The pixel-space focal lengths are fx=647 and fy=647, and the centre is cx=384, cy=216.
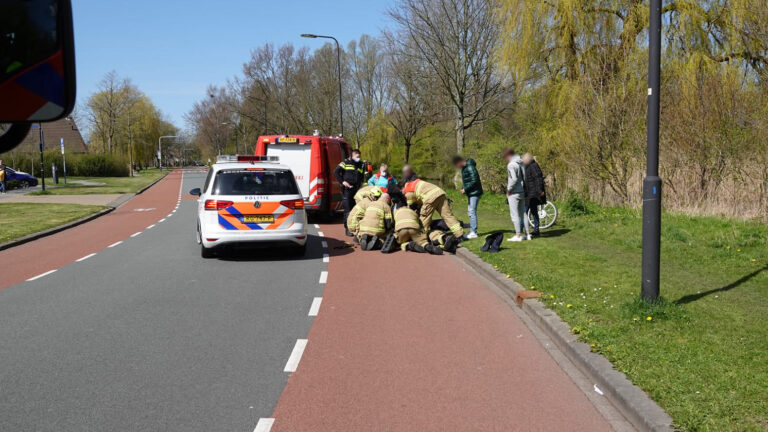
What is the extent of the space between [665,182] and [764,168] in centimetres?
285

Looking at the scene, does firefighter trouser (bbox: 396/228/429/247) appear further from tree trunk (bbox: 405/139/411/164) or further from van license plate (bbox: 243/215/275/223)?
tree trunk (bbox: 405/139/411/164)

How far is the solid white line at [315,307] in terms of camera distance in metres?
7.35

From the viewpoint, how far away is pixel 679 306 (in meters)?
6.52

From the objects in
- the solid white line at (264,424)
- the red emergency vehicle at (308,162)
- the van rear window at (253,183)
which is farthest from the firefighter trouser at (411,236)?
the solid white line at (264,424)

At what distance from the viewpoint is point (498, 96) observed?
28.9m

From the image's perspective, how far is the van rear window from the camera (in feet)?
37.3

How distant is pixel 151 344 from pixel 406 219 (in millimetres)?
7134

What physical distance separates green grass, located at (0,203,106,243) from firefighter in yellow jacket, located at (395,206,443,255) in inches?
357

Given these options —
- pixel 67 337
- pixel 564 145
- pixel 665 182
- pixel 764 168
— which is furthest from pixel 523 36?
pixel 67 337

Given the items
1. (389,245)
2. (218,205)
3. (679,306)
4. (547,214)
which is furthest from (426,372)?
(547,214)

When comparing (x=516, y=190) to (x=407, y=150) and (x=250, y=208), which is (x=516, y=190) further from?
(x=407, y=150)

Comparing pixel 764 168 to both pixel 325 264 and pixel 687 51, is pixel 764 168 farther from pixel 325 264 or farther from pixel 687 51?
pixel 325 264

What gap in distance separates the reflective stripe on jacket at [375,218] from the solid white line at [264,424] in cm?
883

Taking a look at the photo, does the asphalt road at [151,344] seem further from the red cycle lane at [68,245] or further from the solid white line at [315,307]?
the red cycle lane at [68,245]
